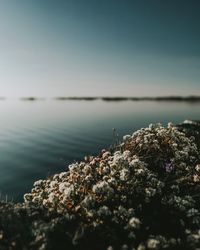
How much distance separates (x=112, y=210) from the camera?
43.6 ft

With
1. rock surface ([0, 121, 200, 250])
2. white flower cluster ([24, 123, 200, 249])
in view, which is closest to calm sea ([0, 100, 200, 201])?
white flower cluster ([24, 123, 200, 249])

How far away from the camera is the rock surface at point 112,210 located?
11.2 metres

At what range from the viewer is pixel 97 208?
1316 centimetres

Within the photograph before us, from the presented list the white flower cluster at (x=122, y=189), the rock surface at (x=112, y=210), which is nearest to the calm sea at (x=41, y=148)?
the white flower cluster at (x=122, y=189)

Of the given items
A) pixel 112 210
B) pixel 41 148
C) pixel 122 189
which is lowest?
pixel 41 148

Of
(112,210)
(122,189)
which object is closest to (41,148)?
(122,189)

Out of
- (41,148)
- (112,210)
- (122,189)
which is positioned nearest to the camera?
(112,210)

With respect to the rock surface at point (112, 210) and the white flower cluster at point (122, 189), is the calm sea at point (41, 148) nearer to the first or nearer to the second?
the white flower cluster at point (122, 189)

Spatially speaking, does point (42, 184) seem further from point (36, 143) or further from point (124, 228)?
point (36, 143)

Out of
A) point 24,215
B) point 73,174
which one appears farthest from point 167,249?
point 73,174

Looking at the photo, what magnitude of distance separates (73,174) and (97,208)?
8.40 ft

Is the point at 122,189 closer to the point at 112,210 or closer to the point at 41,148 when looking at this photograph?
the point at 112,210

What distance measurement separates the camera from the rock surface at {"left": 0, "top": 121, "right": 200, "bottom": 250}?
11.2m

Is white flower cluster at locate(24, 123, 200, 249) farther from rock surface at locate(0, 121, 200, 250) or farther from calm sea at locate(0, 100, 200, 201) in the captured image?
calm sea at locate(0, 100, 200, 201)
